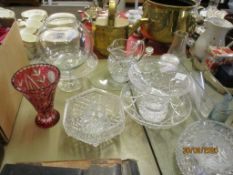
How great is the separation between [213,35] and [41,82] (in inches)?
20.1

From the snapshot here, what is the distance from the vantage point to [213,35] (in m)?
0.65

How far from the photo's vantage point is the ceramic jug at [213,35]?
634mm

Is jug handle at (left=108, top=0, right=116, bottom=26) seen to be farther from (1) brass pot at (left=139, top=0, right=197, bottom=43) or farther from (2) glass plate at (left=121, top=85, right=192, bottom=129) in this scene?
(2) glass plate at (left=121, top=85, right=192, bottom=129)

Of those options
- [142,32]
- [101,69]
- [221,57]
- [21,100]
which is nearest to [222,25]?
[221,57]

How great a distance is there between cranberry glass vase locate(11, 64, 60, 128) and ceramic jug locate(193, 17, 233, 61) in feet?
1.50

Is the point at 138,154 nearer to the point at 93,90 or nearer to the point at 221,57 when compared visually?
the point at 93,90

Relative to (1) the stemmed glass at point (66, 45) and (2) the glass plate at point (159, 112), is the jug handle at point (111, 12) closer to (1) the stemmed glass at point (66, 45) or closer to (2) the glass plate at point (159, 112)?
(1) the stemmed glass at point (66, 45)

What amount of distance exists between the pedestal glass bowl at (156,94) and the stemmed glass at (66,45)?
163 mm

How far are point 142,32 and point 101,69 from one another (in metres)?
0.21

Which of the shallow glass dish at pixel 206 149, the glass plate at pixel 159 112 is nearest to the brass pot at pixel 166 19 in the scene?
the glass plate at pixel 159 112

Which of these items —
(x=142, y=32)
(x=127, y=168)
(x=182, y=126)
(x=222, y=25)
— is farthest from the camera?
(x=142, y=32)

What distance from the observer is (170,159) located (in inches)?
17.1
